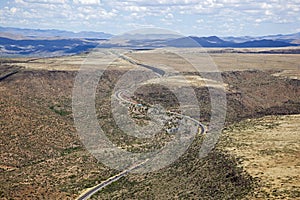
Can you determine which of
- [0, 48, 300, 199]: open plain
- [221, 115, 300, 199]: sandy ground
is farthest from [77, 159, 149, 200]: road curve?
[221, 115, 300, 199]: sandy ground

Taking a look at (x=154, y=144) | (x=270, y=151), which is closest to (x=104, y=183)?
(x=154, y=144)

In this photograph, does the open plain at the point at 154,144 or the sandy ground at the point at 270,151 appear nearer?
the sandy ground at the point at 270,151

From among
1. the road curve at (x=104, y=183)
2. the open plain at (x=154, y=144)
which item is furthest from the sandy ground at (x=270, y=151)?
the road curve at (x=104, y=183)

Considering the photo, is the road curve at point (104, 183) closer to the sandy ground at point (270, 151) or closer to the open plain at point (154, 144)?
the open plain at point (154, 144)

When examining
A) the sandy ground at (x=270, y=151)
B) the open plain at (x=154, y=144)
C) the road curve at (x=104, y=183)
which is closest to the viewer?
the sandy ground at (x=270, y=151)

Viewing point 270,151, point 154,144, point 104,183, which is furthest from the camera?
point 154,144

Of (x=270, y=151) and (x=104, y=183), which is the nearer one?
(x=270, y=151)

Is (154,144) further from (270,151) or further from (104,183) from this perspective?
(270,151)

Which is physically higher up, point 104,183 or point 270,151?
point 270,151
